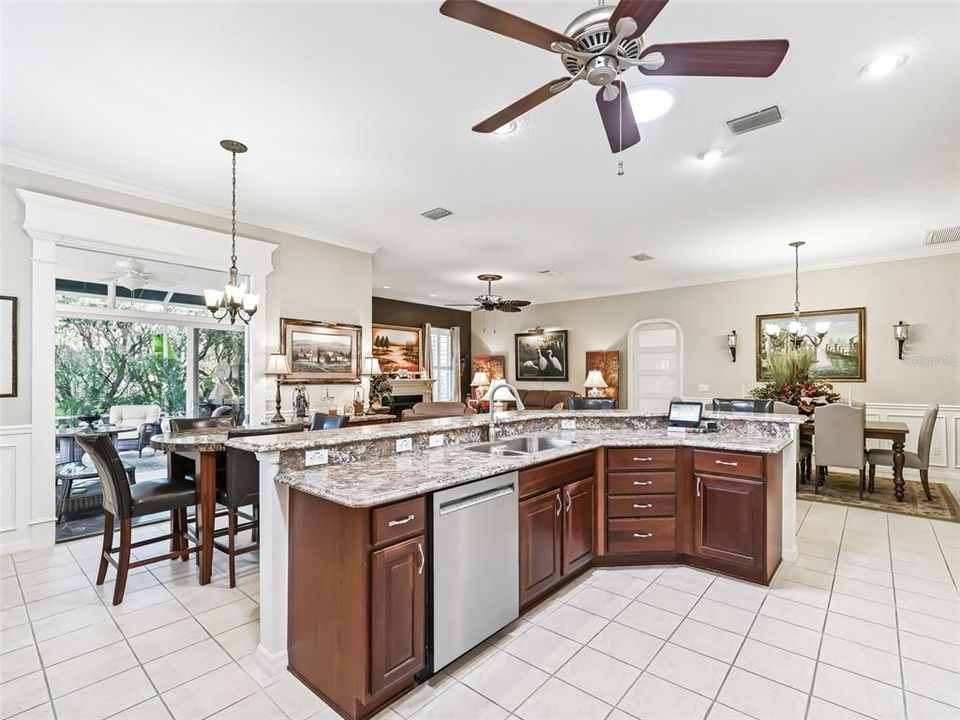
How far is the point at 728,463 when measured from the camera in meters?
2.99

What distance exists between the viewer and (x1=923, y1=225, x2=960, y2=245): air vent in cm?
493

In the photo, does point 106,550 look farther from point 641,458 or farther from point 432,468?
point 641,458

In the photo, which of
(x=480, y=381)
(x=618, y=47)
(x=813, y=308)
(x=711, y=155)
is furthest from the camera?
(x=480, y=381)

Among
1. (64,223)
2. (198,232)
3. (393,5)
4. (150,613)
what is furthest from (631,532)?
(64,223)

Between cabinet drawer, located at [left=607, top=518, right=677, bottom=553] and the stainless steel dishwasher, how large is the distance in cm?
102

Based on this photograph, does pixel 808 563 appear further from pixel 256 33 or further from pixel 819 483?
pixel 256 33

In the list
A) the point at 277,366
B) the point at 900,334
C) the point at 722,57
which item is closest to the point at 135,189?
the point at 277,366

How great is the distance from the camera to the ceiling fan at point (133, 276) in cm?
486

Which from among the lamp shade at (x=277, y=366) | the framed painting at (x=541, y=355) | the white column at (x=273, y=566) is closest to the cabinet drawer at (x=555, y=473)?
the white column at (x=273, y=566)

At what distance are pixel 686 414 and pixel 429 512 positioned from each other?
2.51m

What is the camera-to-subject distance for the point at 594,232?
17.2ft

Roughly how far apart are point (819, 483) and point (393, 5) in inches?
246

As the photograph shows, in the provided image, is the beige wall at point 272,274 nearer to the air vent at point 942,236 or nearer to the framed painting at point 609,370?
the framed painting at point 609,370

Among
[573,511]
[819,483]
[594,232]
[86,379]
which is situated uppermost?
[594,232]
